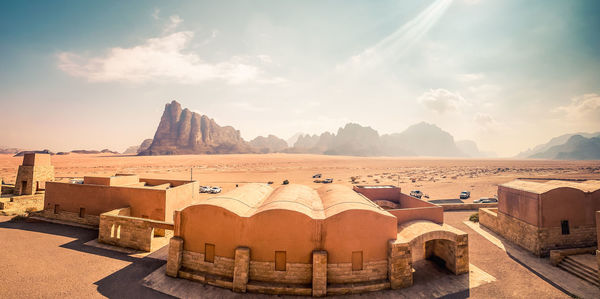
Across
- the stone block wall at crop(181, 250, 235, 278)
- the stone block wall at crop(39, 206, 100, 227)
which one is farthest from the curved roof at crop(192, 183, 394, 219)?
the stone block wall at crop(39, 206, 100, 227)

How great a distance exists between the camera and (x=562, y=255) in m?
17.2

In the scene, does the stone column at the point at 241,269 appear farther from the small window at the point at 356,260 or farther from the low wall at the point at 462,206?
the low wall at the point at 462,206

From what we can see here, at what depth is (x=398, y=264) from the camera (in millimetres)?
13773

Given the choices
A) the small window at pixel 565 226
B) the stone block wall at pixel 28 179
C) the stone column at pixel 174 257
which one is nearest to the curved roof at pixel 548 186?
the small window at pixel 565 226

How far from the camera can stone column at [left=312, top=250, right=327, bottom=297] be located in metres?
12.9

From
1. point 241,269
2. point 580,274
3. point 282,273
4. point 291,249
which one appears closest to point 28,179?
point 241,269

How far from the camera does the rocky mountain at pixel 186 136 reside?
147375 mm

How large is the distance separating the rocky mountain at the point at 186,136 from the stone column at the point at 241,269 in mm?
147812

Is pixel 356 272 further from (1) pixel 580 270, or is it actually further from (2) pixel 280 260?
(1) pixel 580 270

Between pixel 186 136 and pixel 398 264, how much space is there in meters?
163

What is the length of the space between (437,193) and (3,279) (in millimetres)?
54060

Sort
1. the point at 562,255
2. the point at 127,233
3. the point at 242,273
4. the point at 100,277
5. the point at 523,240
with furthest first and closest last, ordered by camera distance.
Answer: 1. the point at 523,240
2. the point at 127,233
3. the point at 562,255
4. the point at 100,277
5. the point at 242,273

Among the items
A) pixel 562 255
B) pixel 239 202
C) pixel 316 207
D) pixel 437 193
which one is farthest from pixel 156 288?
pixel 437 193

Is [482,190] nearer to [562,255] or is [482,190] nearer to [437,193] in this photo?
[437,193]
